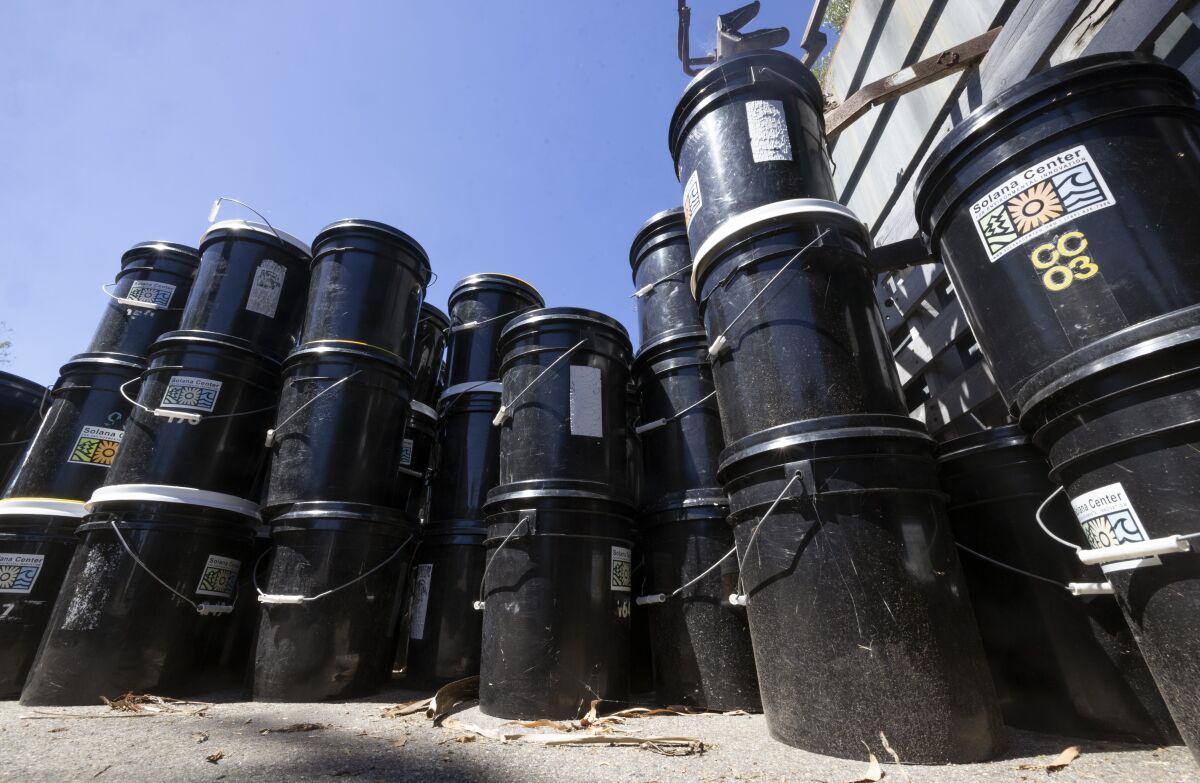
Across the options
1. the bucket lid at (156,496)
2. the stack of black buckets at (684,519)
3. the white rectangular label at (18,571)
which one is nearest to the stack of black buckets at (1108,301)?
the stack of black buckets at (684,519)

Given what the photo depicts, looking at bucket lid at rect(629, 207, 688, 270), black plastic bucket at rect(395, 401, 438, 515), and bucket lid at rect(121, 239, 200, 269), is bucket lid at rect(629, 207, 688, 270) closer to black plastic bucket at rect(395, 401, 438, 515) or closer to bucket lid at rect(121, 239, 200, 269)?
black plastic bucket at rect(395, 401, 438, 515)

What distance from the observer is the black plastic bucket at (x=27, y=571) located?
319 centimetres

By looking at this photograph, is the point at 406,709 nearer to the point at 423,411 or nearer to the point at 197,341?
the point at 423,411

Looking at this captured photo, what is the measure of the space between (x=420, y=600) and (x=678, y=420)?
210cm

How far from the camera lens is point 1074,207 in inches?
64.9

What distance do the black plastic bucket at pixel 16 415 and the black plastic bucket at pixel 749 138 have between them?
18.4 feet

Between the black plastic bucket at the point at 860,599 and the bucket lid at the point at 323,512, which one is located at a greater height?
the bucket lid at the point at 323,512

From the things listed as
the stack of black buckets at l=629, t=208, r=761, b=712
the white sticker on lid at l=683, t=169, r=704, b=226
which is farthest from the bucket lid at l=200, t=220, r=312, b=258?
the white sticker on lid at l=683, t=169, r=704, b=226

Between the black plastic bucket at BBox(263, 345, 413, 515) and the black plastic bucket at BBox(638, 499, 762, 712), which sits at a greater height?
the black plastic bucket at BBox(263, 345, 413, 515)

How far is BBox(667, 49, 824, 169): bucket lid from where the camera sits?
2.83 m

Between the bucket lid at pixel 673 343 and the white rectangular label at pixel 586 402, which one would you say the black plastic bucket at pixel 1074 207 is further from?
the white rectangular label at pixel 586 402

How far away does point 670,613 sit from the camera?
289 cm

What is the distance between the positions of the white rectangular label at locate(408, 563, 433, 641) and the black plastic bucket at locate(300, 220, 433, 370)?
1488 millimetres

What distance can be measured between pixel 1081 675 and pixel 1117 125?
1.84m
